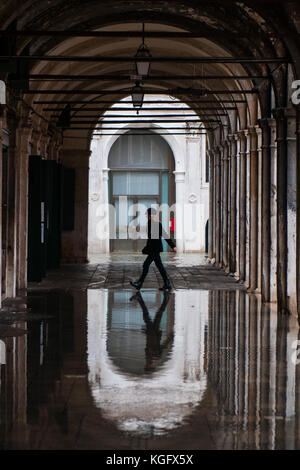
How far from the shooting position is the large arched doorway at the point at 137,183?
3788cm

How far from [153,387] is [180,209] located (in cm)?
2888

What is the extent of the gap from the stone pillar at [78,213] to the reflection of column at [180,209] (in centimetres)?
922

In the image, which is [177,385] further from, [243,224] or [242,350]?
[243,224]

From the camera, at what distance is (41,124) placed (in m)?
21.1

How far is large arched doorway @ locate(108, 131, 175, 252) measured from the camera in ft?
124

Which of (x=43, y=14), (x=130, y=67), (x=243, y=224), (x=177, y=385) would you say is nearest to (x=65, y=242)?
(x=130, y=67)

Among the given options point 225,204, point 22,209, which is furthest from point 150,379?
point 225,204

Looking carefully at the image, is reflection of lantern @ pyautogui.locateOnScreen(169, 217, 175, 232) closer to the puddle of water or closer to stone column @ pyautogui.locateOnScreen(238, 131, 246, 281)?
stone column @ pyautogui.locateOnScreen(238, 131, 246, 281)

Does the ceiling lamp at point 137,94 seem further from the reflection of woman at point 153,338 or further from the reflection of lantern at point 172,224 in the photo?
the reflection of lantern at point 172,224

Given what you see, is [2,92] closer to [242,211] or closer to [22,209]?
[22,209]

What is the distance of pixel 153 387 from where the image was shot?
8023 mm

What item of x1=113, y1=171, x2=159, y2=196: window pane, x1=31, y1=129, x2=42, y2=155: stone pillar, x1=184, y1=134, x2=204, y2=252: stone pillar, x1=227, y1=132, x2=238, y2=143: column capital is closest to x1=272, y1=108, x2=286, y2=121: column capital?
x1=31, y1=129, x2=42, y2=155: stone pillar

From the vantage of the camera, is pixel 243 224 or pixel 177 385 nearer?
pixel 177 385

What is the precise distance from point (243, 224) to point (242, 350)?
1078 centimetres
